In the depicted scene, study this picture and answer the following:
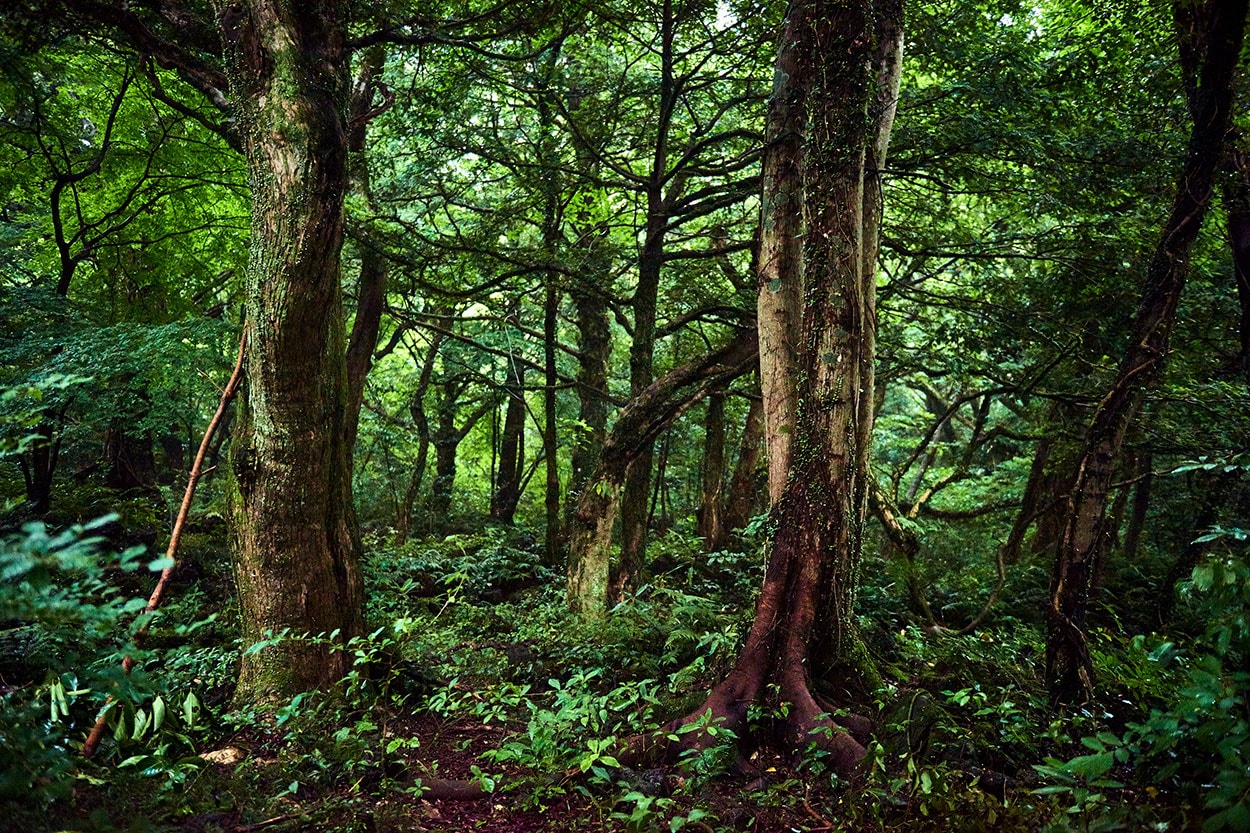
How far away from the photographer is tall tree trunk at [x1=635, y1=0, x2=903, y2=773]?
4.49m

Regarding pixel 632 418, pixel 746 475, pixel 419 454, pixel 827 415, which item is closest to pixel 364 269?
pixel 632 418

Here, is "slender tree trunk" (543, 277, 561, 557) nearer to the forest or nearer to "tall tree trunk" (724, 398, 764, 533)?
the forest

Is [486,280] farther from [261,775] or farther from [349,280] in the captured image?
[261,775]

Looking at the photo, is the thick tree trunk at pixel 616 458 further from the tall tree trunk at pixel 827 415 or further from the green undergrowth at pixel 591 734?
the tall tree trunk at pixel 827 415

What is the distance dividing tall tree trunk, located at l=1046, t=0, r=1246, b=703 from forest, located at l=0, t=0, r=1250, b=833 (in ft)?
0.09

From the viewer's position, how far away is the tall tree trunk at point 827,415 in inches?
177

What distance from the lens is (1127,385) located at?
4.28 meters

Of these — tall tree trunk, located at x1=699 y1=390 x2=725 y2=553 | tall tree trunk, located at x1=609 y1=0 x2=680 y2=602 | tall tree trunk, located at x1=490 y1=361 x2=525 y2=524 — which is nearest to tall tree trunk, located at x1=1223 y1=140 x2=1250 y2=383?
tall tree trunk, located at x1=609 y1=0 x2=680 y2=602

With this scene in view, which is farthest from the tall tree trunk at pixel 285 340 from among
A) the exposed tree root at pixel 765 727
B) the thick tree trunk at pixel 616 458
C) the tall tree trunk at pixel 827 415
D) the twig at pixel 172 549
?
the thick tree trunk at pixel 616 458

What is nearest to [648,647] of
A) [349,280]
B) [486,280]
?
[486,280]

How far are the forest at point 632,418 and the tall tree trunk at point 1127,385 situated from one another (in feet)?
0.09

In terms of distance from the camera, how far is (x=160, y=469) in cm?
1398

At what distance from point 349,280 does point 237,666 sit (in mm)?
7949

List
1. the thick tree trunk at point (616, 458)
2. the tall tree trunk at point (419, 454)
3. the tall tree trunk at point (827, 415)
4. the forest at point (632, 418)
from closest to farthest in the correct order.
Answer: the forest at point (632, 418) → the tall tree trunk at point (827, 415) → the thick tree trunk at point (616, 458) → the tall tree trunk at point (419, 454)
